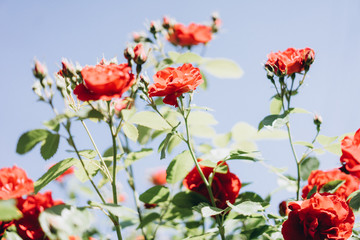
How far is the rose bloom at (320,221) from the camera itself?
1078 mm

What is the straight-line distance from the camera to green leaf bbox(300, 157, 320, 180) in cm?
161

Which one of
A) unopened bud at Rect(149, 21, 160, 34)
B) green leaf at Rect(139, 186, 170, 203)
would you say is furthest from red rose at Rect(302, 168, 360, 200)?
unopened bud at Rect(149, 21, 160, 34)

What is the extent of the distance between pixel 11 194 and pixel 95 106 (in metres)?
0.52

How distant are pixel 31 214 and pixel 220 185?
0.72 meters

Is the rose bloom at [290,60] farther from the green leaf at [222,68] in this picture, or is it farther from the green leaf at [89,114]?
the green leaf at [222,68]

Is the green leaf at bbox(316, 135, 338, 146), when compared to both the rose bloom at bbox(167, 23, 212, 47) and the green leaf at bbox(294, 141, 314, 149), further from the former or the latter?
the rose bloom at bbox(167, 23, 212, 47)

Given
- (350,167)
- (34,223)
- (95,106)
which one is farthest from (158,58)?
(350,167)

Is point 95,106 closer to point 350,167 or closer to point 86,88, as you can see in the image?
point 86,88

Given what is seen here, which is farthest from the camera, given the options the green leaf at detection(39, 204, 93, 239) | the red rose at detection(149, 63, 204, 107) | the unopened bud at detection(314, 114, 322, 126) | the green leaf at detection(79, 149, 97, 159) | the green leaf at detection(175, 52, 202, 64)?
the green leaf at detection(175, 52, 202, 64)

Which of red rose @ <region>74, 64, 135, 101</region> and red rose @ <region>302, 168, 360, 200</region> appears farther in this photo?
red rose @ <region>302, 168, 360, 200</region>

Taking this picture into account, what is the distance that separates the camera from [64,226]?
3.02ft

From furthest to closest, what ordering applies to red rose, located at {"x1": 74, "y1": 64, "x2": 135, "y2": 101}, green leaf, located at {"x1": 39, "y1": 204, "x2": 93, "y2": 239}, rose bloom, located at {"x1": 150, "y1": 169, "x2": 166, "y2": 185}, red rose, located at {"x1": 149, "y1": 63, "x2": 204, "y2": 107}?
rose bloom, located at {"x1": 150, "y1": 169, "x2": 166, "y2": 185}
red rose, located at {"x1": 149, "y1": 63, "x2": 204, "y2": 107}
red rose, located at {"x1": 74, "y1": 64, "x2": 135, "y2": 101}
green leaf, located at {"x1": 39, "y1": 204, "x2": 93, "y2": 239}

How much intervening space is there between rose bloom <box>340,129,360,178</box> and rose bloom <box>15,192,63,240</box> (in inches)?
41.6

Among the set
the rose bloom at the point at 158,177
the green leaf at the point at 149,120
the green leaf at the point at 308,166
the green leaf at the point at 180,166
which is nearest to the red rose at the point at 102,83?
the green leaf at the point at 149,120
